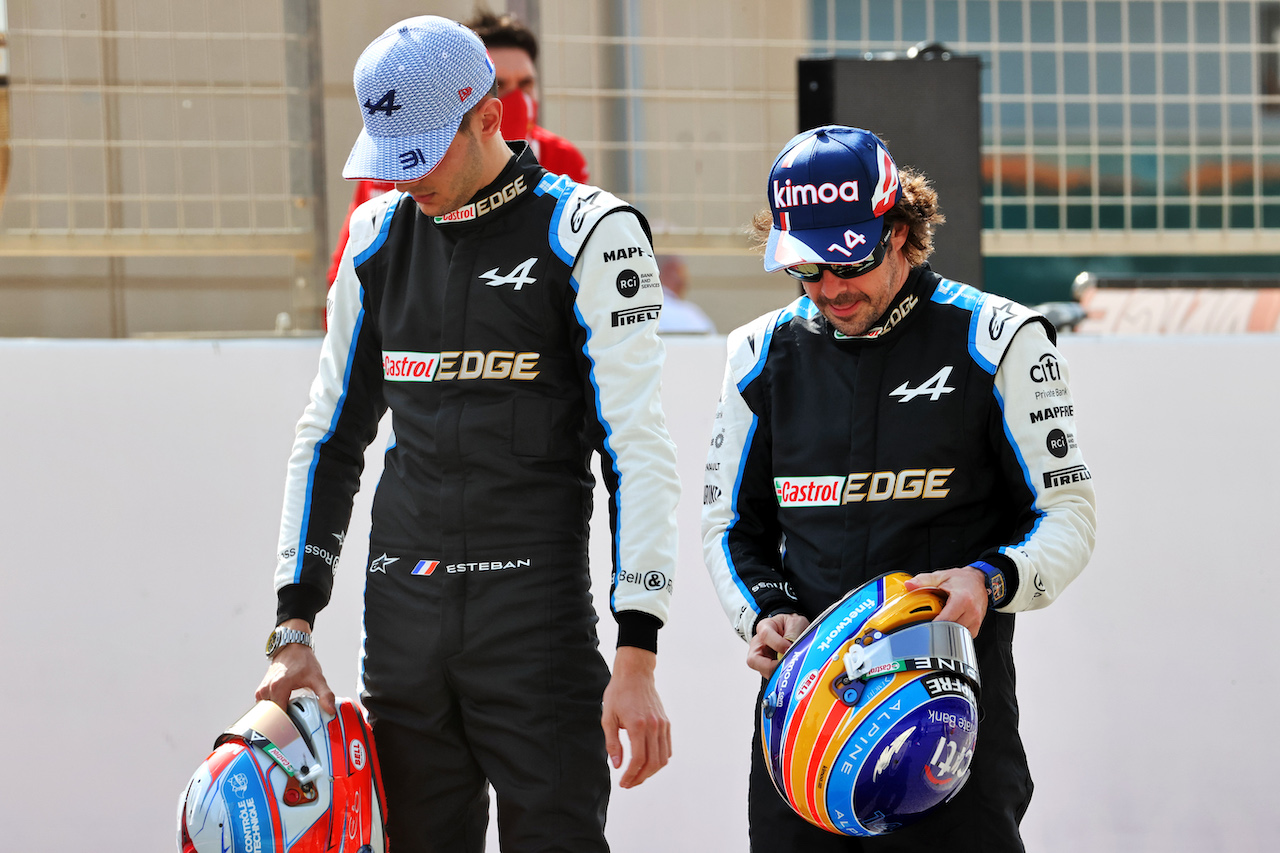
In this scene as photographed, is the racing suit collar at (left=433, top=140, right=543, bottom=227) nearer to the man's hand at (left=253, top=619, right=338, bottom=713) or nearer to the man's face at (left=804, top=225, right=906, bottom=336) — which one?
the man's face at (left=804, top=225, right=906, bottom=336)

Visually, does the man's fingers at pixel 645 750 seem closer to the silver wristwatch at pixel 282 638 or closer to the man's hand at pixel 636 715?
the man's hand at pixel 636 715

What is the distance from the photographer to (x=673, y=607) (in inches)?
128

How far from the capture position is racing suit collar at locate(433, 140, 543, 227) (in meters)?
1.93

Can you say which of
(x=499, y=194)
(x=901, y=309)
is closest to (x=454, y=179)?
(x=499, y=194)

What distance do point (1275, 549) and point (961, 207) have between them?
3.76ft

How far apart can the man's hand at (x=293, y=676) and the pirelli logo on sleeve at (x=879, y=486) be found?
30.5 inches

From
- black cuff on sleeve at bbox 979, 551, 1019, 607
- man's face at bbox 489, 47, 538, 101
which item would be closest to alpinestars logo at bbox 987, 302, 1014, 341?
black cuff on sleeve at bbox 979, 551, 1019, 607

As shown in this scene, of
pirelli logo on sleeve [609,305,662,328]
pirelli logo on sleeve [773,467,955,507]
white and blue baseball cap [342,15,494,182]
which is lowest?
pirelli logo on sleeve [773,467,955,507]

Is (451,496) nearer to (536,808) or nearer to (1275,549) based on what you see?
(536,808)

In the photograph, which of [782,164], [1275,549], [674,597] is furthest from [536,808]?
[1275,549]

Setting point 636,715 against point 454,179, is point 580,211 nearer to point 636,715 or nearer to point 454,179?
point 454,179

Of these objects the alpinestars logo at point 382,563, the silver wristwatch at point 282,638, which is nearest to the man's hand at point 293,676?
the silver wristwatch at point 282,638

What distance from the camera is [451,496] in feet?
6.26

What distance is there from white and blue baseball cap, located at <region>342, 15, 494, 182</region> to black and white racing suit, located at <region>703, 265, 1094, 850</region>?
597mm
